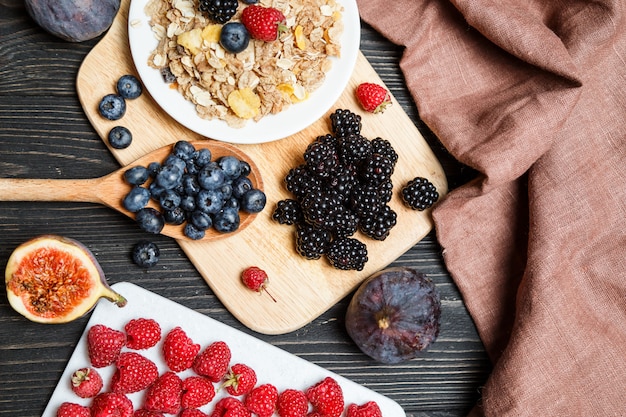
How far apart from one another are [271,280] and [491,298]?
74 centimetres

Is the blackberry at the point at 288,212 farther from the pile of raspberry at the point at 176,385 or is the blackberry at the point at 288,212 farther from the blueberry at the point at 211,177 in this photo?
the pile of raspberry at the point at 176,385

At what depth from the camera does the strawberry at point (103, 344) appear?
2.00 m

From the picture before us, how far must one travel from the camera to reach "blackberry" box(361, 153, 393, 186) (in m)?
2.01

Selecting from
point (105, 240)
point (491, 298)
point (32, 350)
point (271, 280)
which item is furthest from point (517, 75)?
point (32, 350)

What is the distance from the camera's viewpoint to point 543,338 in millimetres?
2082

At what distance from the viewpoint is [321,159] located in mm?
1998

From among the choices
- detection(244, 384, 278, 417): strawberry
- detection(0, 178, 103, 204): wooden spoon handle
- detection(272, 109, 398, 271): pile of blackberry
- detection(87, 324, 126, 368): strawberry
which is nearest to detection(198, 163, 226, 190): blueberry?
detection(272, 109, 398, 271): pile of blackberry

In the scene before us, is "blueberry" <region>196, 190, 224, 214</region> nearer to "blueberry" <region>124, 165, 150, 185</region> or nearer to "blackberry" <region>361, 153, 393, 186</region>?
"blueberry" <region>124, 165, 150, 185</region>

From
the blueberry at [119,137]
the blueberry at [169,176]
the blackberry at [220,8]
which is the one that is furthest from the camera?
the blueberry at [119,137]

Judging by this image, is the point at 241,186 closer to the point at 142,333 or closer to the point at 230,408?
the point at 142,333

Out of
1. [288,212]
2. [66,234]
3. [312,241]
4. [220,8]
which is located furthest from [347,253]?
[66,234]

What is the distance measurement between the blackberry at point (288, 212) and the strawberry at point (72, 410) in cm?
84

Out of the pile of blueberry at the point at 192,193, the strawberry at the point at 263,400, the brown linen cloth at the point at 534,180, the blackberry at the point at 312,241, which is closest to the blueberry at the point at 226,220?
the pile of blueberry at the point at 192,193

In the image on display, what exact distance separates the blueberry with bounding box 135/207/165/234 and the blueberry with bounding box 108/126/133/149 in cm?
23
